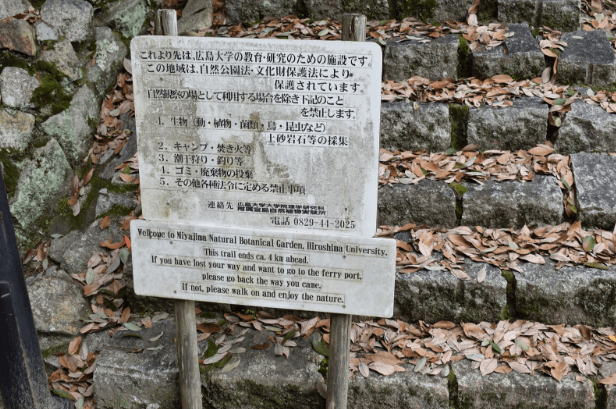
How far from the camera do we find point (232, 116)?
2100 mm

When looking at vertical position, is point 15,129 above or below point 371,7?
below

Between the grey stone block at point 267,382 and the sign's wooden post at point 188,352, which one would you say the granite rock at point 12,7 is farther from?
the grey stone block at point 267,382

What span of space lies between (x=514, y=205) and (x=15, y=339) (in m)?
2.69

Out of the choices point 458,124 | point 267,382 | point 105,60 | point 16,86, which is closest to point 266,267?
point 267,382

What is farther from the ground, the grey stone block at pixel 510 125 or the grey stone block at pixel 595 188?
the grey stone block at pixel 510 125

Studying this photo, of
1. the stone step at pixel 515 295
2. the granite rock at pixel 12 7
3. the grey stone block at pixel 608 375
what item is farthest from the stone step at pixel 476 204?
the granite rock at pixel 12 7

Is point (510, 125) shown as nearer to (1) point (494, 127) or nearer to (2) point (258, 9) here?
(1) point (494, 127)

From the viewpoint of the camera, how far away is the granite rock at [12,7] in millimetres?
3152

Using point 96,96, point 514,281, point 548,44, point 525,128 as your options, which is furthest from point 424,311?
point 96,96

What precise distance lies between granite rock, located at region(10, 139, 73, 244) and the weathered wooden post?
38.6 inches

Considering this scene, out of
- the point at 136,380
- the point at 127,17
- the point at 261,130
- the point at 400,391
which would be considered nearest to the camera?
the point at 261,130

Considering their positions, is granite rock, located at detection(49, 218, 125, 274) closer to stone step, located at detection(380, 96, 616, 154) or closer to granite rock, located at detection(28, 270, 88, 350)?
granite rock, located at detection(28, 270, 88, 350)

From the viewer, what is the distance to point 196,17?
4.20 meters

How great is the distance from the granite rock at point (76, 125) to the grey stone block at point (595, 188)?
3.19m
